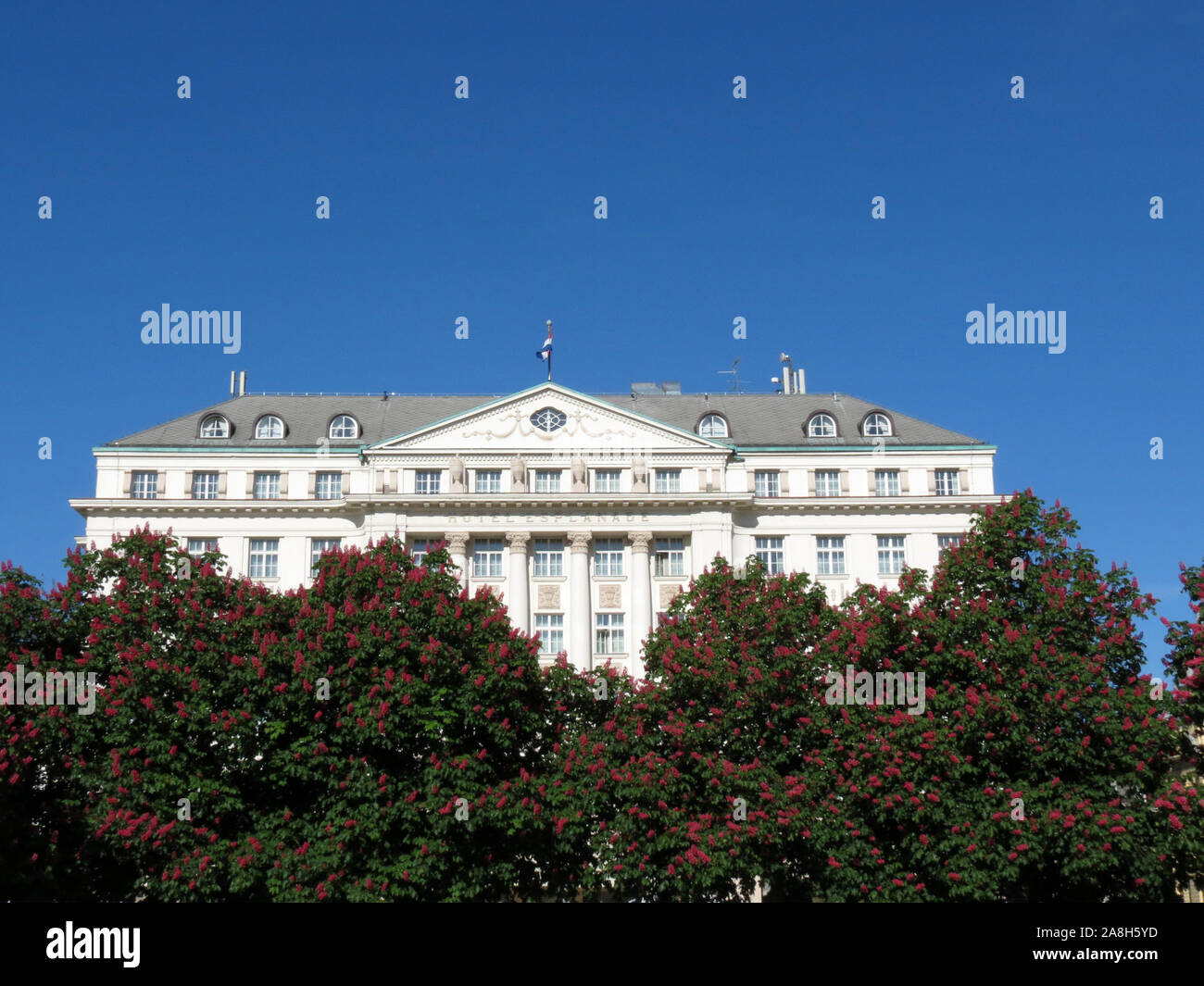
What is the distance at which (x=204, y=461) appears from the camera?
6775 centimetres

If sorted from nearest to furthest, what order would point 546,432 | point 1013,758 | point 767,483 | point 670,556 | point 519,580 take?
point 1013,758, point 519,580, point 670,556, point 546,432, point 767,483

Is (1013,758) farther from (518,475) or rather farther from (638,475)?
(518,475)

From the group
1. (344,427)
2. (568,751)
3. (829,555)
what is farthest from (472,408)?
(568,751)

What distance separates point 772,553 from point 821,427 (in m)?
→ 8.24

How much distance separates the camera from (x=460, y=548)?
216 feet

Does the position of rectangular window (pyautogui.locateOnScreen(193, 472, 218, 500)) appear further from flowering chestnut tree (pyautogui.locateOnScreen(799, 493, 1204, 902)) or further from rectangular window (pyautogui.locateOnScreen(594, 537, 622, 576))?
flowering chestnut tree (pyautogui.locateOnScreen(799, 493, 1204, 902))

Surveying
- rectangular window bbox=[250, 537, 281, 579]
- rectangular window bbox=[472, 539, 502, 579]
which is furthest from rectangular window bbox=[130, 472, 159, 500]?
rectangular window bbox=[472, 539, 502, 579]

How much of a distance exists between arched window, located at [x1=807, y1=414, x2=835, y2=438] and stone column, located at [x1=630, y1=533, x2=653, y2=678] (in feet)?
37.8

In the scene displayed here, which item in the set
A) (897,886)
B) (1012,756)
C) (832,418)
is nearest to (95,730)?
(897,886)

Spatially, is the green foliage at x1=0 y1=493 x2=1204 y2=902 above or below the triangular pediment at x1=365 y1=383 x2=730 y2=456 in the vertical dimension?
below

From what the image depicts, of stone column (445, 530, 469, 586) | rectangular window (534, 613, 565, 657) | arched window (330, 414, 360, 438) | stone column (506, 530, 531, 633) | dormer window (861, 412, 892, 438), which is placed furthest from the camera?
arched window (330, 414, 360, 438)

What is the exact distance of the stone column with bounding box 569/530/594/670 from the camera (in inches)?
2530

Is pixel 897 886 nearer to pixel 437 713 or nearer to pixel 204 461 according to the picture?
pixel 437 713
